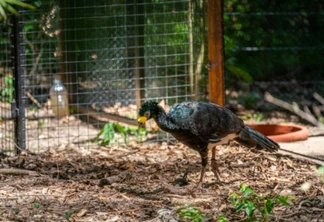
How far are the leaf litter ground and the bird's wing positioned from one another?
0.47 meters

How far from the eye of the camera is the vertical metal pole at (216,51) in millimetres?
8102

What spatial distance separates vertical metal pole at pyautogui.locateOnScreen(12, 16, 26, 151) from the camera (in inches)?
311

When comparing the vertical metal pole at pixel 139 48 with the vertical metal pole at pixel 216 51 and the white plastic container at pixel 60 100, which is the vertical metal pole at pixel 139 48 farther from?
the white plastic container at pixel 60 100

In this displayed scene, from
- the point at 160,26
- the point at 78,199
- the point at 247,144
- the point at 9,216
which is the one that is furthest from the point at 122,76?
the point at 9,216

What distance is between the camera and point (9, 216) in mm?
5359

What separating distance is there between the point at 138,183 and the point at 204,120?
0.87 m

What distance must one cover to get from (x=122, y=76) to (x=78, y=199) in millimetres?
3342

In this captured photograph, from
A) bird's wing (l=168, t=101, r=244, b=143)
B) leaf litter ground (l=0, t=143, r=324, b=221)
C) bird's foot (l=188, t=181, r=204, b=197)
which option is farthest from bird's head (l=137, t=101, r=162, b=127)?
bird's foot (l=188, t=181, r=204, b=197)

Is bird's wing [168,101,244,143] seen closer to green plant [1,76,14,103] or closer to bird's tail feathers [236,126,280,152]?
bird's tail feathers [236,126,280,152]

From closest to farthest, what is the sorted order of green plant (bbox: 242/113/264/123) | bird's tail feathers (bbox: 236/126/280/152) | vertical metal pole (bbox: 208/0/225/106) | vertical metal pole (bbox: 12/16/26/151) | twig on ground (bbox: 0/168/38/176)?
bird's tail feathers (bbox: 236/126/280/152), twig on ground (bbox: 0/168/38/176), vertical metal pole (bbox: 12/16/26/151), vertical metal pole (bbox: 208/0/225/106), green plant (bbox: 242/113/264/123)

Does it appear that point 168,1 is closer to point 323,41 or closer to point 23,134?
point 23,134

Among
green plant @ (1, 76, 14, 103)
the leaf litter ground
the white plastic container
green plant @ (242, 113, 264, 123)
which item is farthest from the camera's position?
green plant @ (242, 113, 264, 123)

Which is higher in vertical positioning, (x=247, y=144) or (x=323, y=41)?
(x=323, y=41)

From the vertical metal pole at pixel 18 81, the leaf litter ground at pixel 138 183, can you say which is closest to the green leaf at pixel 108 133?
the leaf litter ground at pixel 138 183
